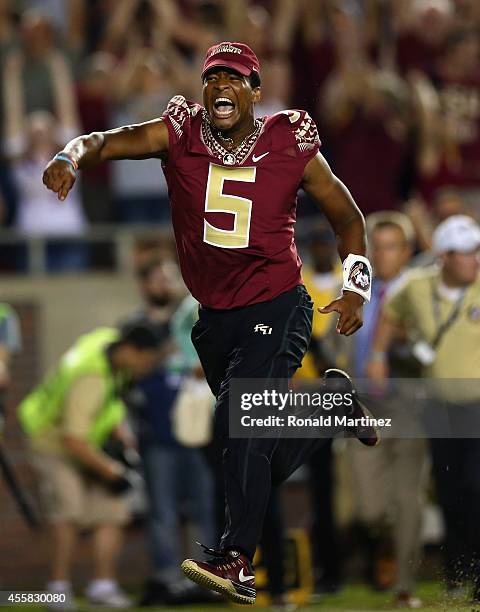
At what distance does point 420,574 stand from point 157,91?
4.06m

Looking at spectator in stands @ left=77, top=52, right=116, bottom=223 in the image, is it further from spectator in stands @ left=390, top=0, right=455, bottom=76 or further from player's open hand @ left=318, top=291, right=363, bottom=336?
player's open hand @ left=318, top=291, right=363, bottom=336

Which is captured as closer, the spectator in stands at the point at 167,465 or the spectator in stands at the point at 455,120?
the spectator in stands at the point at 167,465

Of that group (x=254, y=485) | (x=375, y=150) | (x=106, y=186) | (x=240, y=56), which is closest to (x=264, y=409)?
(x=254, y=485)

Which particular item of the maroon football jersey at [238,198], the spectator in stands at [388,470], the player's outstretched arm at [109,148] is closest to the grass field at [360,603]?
the spectator in stands at [388,470]

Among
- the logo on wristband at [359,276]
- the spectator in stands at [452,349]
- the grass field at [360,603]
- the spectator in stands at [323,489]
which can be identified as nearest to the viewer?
the logo on wristband at [359,276]

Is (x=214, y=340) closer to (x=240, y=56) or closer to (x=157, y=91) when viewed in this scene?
(x=240, y=56)

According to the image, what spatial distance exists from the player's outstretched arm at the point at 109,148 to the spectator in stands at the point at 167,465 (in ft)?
Answer: 11.8

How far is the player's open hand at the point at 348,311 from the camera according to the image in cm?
678

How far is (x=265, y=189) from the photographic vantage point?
22.3 feet

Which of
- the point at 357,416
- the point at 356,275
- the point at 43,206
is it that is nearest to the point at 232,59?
the point at 356,275

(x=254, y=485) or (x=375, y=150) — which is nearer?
(x=254, y=485)

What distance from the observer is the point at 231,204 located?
680cm

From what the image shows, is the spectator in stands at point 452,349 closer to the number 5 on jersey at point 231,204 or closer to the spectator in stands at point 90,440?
the spectator in stands at point 90,440

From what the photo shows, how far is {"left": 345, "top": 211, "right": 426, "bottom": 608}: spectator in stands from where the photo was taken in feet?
32.1
